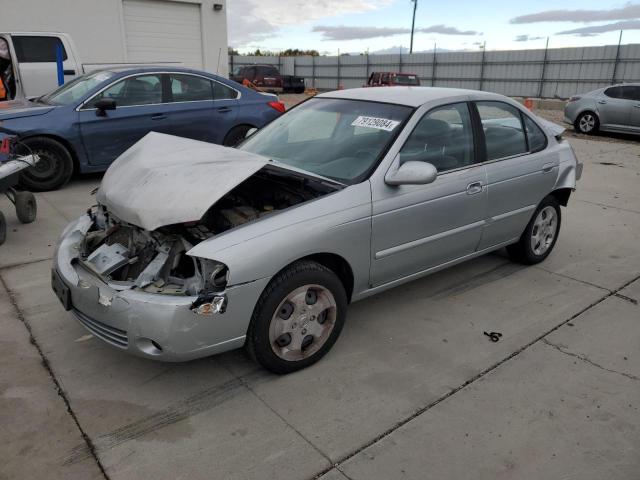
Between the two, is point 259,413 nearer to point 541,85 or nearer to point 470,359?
point 470,359

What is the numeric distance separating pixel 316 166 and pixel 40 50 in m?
8.43

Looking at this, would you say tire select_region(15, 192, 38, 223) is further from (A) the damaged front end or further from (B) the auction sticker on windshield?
(B) the auction sticker on windshield

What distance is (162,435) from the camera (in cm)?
268

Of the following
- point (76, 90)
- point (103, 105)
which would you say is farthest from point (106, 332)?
point (76, 90)

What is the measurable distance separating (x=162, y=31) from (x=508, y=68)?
19.9 metres

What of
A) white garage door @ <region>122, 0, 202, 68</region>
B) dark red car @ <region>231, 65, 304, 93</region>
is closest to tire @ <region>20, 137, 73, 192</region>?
white garage door @ <region>122, 0, 202, 68</region>

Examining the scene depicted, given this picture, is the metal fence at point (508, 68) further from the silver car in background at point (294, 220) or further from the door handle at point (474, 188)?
the door handle at point (474, 188)

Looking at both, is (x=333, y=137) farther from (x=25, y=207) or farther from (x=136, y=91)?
(x=136, y=91)

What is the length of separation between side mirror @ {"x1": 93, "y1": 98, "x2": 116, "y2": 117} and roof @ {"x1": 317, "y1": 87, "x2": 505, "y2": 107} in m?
3.71

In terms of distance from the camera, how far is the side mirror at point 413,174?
10.7ft

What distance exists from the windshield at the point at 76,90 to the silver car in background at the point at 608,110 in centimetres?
1241

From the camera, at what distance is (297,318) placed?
3084mm

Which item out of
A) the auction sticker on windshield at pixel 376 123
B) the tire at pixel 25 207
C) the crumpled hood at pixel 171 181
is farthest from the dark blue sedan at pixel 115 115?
the auction sticker on windshield at pixel 376 123

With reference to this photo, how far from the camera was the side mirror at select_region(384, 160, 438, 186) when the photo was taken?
327 cm
